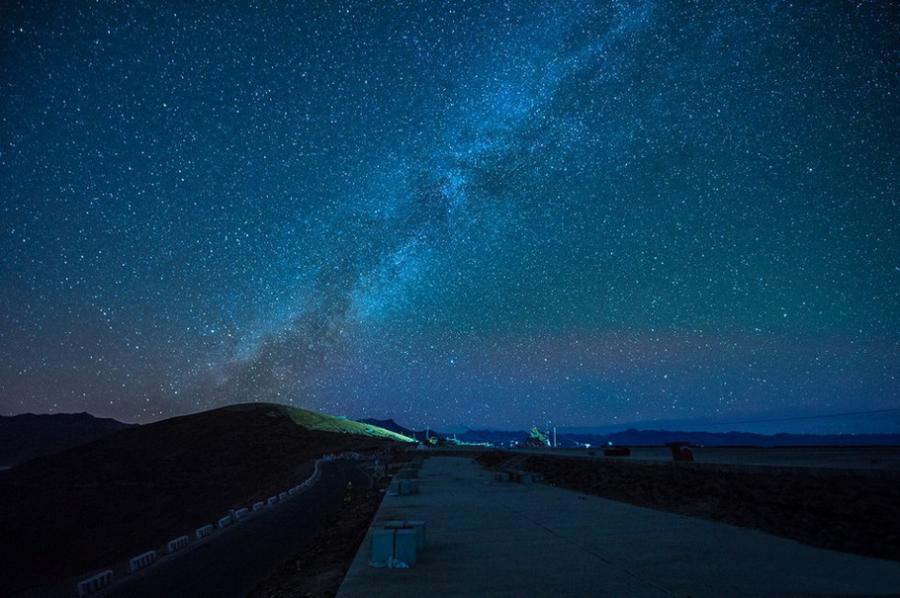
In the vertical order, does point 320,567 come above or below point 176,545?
above

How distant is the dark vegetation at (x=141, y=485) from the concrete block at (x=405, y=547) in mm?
37915

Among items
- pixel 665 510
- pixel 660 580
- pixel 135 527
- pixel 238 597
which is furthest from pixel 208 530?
pixel 135 527

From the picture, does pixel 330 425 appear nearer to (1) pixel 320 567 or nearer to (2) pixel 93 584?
(2) pixel 93 584

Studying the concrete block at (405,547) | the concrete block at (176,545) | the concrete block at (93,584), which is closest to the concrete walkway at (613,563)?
the concrete block at (405,547)

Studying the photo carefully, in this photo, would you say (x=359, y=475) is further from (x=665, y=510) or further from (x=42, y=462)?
(x=42, y=462)

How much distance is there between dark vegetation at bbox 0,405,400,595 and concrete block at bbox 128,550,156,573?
79.0 ft

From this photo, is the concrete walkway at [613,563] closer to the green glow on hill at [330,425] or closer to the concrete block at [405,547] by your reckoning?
the concrete block at [405,547]

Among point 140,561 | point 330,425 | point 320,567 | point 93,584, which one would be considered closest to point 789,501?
point 320,567

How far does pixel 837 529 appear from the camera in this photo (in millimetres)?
9422

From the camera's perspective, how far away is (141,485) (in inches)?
3115

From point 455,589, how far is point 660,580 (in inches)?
108

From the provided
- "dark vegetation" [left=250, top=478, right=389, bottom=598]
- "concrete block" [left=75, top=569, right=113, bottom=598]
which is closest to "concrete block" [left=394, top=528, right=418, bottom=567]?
"dark vegetation" [left=250, top=478, right=389, bottom=598]

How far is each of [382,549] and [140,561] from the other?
13.3 metres

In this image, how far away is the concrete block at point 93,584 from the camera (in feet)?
45.3
